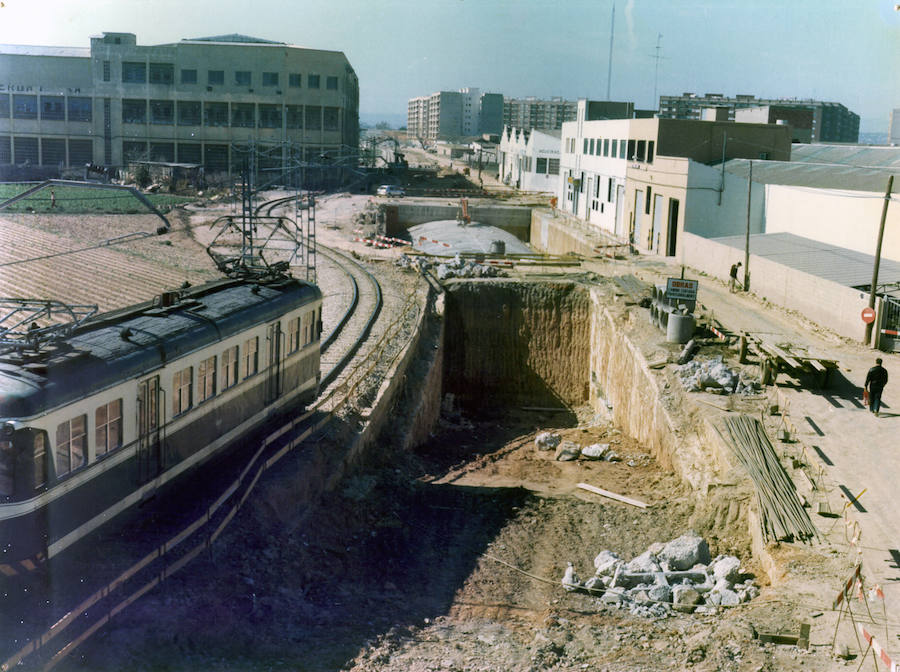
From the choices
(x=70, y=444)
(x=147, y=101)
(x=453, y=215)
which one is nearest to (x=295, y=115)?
(x=147, y=101)

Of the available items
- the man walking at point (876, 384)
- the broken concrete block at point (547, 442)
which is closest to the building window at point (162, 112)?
the broken concrete block at point (547, 442)

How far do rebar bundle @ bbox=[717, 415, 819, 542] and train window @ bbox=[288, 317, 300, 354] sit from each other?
868 centimetres

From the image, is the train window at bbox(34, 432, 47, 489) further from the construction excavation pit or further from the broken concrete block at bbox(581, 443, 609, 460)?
the broken concrete block at bbox(581, 443, 609, 460)

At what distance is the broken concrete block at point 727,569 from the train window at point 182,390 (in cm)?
842

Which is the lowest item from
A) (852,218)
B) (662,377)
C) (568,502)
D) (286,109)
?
(568,502)

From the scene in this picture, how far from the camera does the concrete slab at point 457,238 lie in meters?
52.3

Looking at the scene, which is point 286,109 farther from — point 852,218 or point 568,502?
point 568,502

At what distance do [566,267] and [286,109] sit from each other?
43442mm

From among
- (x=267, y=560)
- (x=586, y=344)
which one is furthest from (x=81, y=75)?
(x=267, y=560)

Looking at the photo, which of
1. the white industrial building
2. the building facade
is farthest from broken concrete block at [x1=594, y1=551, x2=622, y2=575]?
the white industrial building

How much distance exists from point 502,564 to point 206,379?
607cm

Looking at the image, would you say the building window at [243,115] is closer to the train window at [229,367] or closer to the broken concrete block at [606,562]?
the train window at [229,367]

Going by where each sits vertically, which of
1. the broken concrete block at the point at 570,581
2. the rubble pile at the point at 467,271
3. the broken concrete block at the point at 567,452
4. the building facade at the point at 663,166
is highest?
the building facade at the point at 663,166

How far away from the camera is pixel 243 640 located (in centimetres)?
1138
